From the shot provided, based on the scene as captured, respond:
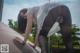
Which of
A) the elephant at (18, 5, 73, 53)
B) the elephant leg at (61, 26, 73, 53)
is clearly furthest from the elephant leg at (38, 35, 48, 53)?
the elephant leg at (61, 26, 73, 53)

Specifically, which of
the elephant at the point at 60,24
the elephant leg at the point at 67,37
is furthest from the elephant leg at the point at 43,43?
the elephant leg at the point at 67,37

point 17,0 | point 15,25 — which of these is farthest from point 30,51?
point 17,0

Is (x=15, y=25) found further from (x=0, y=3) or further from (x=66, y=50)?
(x=66, y=50)

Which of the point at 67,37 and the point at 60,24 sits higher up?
the point at 60,24

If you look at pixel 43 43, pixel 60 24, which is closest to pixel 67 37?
pixel 60 24

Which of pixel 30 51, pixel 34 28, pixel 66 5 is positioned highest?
pixel 66 5

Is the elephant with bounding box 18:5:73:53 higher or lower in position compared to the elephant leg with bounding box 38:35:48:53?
higher

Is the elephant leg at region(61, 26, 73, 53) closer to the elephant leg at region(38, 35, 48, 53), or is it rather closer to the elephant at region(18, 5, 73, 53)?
the elephant at region(18, 5, 73, 53)

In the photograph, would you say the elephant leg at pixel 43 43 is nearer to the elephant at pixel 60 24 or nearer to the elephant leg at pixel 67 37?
the elephant at pixel 60 24

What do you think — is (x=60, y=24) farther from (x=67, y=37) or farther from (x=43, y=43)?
(x=43, y=43)

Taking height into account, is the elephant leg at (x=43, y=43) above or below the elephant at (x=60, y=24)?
below

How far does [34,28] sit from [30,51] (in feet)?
1.01

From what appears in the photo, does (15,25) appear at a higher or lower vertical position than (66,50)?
higher

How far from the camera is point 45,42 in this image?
4660 mm
